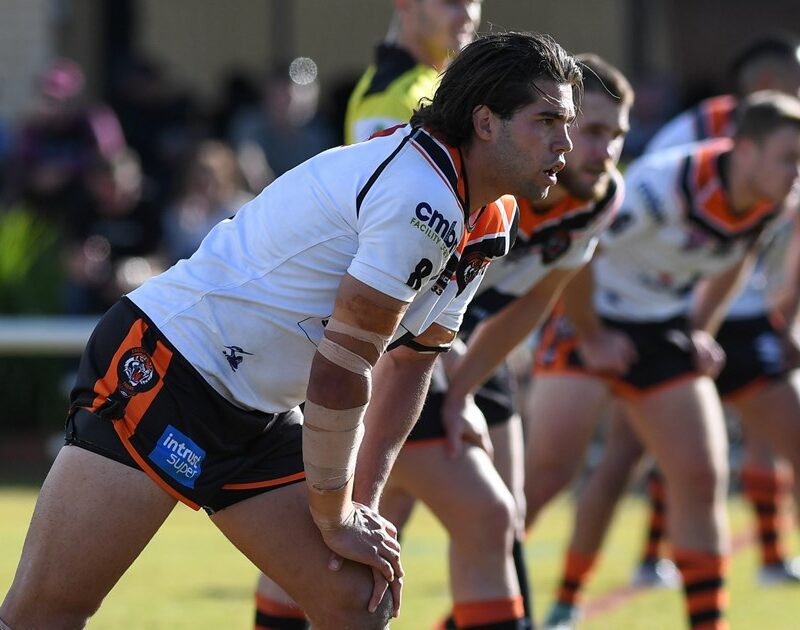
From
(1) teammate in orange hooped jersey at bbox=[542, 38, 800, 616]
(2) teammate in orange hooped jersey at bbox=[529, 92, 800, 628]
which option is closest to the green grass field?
(1) teammate in orange hooped jersey at bbox=[542, 38, 800, 616]

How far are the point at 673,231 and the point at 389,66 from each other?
1641 mm

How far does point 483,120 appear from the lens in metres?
3.48

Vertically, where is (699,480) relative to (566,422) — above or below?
above

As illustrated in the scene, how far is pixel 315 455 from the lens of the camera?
345cm

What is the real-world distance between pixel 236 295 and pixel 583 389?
279 centimetres

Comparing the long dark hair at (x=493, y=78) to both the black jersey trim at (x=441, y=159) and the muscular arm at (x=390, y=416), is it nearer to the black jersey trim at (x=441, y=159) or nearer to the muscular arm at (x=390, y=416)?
the black jersey trim at (x=441, y=159)

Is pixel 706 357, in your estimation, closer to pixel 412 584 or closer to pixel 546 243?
pixel 546 243

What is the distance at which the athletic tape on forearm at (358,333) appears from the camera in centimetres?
336

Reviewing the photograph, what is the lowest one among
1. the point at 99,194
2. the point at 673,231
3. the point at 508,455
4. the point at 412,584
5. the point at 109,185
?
the point at 99,194

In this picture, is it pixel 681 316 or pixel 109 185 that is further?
pixel 109 185

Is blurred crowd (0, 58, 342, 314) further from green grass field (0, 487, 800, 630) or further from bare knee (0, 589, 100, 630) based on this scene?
bare knee (0, 589, 100, 630)

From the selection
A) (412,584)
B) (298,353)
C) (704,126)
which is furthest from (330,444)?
(704,126)

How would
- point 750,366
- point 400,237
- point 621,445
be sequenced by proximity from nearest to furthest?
1. point 400,237
2. point 750,366
3. point 621,445

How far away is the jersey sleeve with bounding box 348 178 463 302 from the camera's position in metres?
3.32
